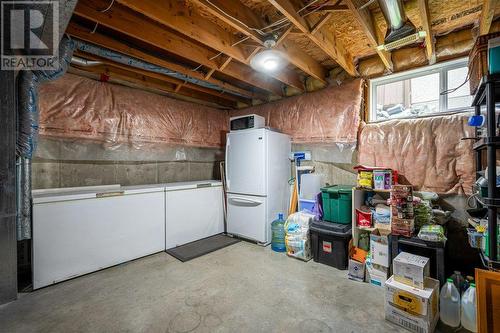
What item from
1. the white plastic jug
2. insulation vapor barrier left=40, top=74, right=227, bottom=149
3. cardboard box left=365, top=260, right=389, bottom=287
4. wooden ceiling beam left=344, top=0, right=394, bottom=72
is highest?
wooden ceiling beam left=344, top=0, right=394, bottom=72

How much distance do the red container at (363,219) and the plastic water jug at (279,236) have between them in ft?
3.46

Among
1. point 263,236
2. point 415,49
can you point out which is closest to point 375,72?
point 415,49

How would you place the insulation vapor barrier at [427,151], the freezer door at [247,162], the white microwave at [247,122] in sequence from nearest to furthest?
1. the insulation vapor barrier at [427,151]
2. the freezer door at [247,162]
3. the white microwave at [247,122]

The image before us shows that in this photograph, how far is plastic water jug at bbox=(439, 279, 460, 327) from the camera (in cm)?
177

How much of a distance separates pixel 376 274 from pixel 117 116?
3.74 m

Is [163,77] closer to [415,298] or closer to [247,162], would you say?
[247,162]

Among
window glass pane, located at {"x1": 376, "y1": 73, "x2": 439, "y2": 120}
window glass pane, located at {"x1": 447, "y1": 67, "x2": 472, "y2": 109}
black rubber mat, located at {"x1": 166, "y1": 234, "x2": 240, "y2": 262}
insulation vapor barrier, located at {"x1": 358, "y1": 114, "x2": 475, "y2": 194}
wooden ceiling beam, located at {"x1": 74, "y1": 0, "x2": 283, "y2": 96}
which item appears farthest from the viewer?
black rubber mat, located at {"x1": 166, "y1": 234, "x2": 240, "y2": 262}

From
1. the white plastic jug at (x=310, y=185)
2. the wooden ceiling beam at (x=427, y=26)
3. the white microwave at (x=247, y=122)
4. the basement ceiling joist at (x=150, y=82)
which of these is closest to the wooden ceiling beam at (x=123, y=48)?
the basement ceiling joist at (x=150, y=82)

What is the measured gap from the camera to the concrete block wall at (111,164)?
Answer: 276 centimetres

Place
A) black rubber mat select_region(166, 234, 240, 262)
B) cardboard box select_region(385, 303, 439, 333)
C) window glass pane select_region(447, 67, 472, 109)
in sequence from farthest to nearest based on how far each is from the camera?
black rubber mat select_region(166, 234, 240, 262), window glass pane select_region(447, 67, 472, 109), cardboard box select_region(385, 303, 439, 333)

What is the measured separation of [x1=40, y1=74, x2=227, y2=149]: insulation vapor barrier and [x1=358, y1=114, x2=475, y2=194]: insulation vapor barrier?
2.84 metres

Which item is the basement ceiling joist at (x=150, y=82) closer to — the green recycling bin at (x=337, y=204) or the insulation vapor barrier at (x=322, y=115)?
the insulation vapor barrier at (x=322, y=115)

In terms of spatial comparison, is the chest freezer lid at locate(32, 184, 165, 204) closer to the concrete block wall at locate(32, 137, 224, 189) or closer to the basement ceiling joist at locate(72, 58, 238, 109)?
the concrete block wall at locate(32, 137, 224, 189)

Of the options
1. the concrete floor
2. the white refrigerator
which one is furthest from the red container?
the white refrigerator
